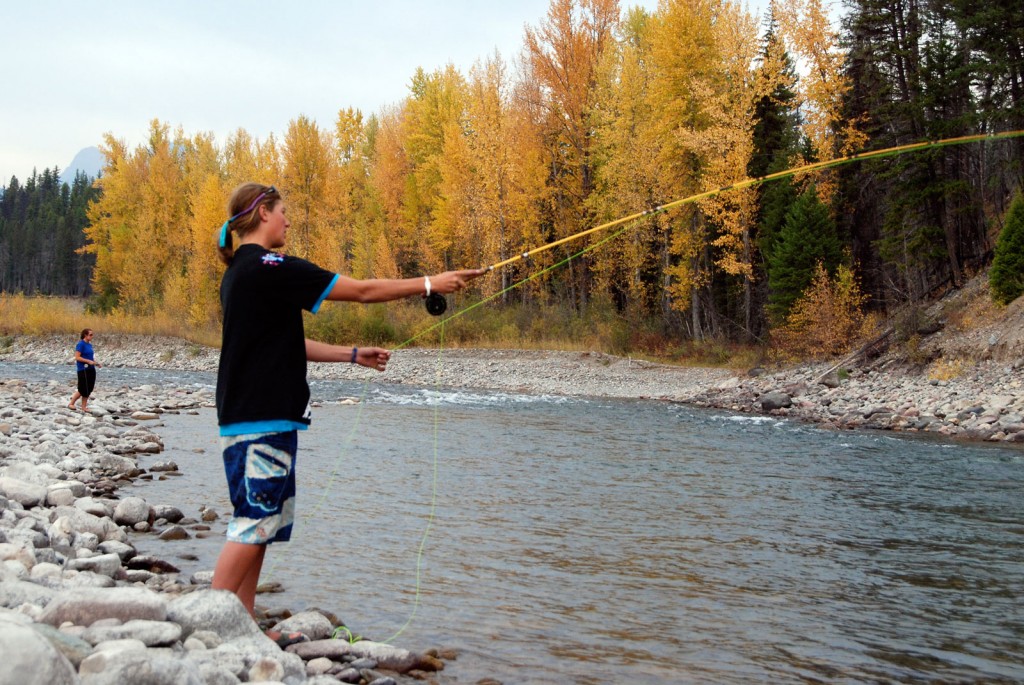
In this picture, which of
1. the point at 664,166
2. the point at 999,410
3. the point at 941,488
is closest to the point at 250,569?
the point at 941,488

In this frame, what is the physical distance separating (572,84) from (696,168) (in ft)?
23.1

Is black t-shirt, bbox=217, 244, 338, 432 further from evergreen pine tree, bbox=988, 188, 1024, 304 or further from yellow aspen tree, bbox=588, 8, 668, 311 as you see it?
yellow aspen tree, bbox=588, 8, 668, 311

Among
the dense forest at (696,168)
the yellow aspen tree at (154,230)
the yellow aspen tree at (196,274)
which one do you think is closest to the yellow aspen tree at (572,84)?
the dense forest at (696,168)

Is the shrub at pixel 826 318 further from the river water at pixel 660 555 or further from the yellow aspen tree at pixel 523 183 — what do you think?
the yellow aspen tree at pixel 523 183

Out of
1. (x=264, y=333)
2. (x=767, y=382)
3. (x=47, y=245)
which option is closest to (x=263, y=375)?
(x=264, y=333)

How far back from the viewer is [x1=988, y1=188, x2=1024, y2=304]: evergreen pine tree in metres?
19.1

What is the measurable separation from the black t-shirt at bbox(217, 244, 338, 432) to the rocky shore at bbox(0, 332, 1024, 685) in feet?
2.92

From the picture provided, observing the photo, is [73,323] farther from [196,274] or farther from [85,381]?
[85,381]

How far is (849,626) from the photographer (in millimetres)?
5301

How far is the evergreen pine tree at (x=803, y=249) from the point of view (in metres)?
24.9

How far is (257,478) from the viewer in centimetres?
382

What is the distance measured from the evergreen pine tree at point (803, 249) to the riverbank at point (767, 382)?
2.81 meters

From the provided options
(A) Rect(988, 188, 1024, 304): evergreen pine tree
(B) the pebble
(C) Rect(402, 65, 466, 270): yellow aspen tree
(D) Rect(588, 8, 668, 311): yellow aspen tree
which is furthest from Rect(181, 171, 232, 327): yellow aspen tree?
(B) the pebble

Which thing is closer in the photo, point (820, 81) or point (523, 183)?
point (820, 81)
